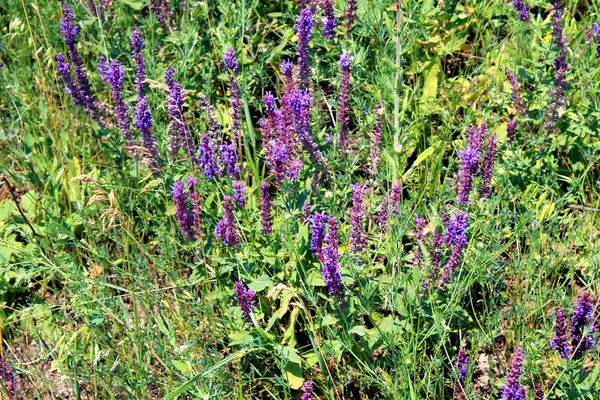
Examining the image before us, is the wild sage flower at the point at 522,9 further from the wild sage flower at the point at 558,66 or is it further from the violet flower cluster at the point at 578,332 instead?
the violet flower cluster at the point at 578,332

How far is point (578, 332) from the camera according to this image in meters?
3.01

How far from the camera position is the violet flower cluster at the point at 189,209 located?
11.1ft

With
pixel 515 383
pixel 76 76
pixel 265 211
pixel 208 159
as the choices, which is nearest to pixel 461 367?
pixel 515 383

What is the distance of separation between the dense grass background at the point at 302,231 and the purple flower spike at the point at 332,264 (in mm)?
101

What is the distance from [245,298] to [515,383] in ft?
3.68

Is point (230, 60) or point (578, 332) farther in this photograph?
point (230, 60)

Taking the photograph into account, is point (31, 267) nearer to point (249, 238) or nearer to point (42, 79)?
point (249, 238)

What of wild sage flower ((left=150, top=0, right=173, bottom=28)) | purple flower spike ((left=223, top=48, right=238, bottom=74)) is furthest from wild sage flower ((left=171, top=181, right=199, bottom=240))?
wild sage flower ((left=150, top=0, right=173, bottom=28))

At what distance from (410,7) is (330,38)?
0.49m

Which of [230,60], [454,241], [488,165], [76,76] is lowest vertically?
[454,241]

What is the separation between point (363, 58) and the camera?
4070mm

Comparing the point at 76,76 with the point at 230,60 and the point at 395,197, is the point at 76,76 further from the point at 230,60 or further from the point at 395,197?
the point at 395,197

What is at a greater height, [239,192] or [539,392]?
[239,192]

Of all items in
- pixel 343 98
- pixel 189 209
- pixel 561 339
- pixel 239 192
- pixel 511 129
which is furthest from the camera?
pixel 511 129
